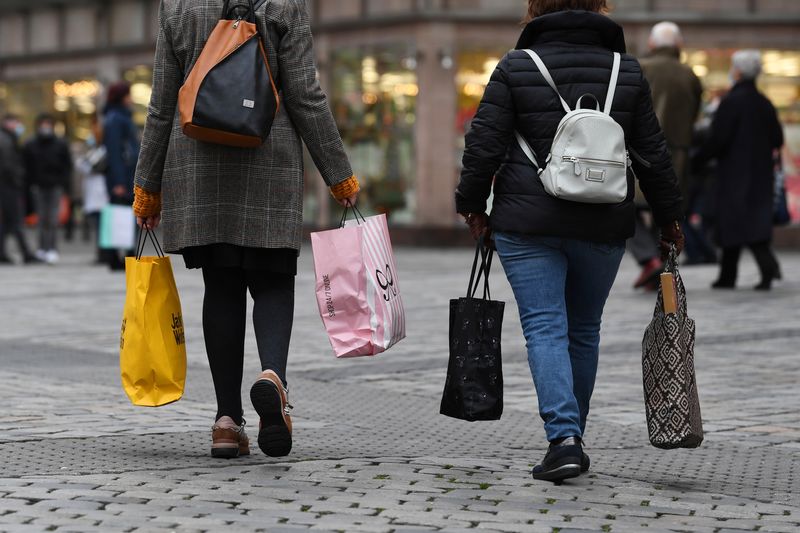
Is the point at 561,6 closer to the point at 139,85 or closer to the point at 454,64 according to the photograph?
the point at 454,64

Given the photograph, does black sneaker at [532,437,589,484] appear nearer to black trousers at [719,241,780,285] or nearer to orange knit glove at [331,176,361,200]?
Answer: orange knit glove at [331,176,361,200]

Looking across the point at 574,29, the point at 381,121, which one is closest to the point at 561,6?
the point at 574,29

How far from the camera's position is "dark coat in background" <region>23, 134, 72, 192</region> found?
19969 millimetres

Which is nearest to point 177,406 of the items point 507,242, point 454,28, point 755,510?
point 507,242

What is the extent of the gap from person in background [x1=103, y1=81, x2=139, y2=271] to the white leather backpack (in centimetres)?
1165

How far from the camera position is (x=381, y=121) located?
77.2 feet

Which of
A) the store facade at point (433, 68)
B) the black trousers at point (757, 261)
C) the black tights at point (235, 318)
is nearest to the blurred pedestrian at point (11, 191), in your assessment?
the store facade at point (433, 68)

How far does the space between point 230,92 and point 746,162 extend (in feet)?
29.4

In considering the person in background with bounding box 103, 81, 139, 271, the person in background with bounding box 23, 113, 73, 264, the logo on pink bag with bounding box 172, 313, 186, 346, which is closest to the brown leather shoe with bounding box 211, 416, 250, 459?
the logo on pink bag with bounding box 172, 313, 186, 346

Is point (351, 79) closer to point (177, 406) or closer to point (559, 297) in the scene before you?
point (177, 406)

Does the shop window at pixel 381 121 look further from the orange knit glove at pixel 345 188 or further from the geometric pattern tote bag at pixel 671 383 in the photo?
the geometric pattern tote bag at pixel 671 383

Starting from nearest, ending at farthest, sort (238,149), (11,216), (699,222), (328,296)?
(238,149)
(328,296)
(699,222)
(11,216)

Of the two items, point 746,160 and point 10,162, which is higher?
point 746,160

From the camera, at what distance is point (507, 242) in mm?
5445
